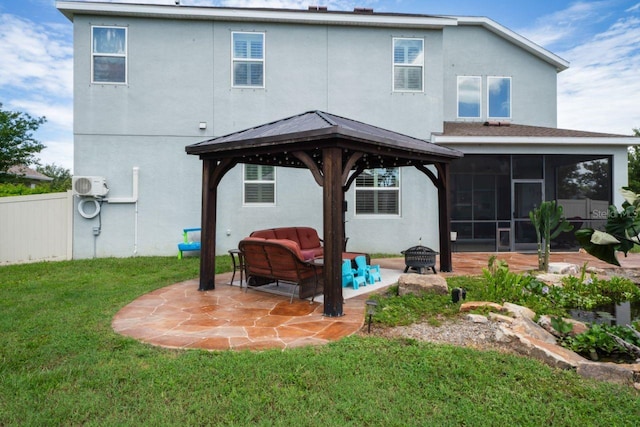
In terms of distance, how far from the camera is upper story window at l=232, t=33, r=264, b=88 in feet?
33.9

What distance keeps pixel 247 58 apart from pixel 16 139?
A: 48.4ft

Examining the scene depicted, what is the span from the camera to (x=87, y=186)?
947 cm

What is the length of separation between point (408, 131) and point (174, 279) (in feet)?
24.2

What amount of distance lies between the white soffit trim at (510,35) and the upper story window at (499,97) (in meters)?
1.20

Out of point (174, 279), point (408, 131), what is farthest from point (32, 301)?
point (408, 131)

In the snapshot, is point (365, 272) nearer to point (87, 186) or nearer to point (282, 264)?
point (282, 264)

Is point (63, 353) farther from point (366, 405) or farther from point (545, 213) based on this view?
point (545, 213)

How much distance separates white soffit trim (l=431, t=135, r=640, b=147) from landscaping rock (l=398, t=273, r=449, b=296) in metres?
5.66

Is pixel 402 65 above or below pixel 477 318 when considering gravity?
above

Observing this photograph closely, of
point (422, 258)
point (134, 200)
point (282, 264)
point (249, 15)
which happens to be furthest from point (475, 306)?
point (249, 15)

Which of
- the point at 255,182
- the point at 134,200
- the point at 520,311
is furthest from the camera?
the point at 255,182

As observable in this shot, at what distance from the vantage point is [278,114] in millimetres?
10438

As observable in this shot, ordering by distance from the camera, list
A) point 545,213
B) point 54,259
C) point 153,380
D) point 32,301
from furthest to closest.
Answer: point 54,259
point 545,213
point 32,301
point 153,380

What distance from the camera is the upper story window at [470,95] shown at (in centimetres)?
1271
